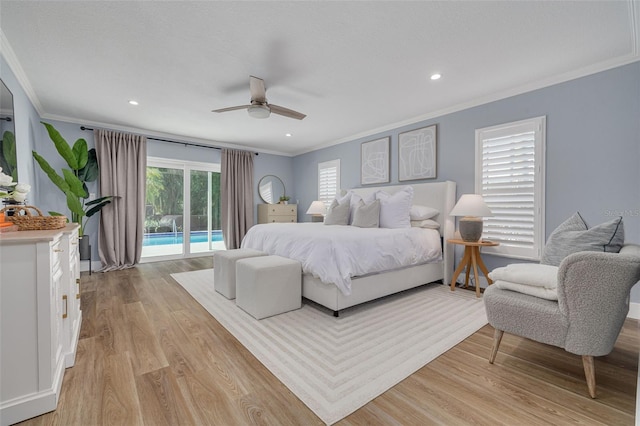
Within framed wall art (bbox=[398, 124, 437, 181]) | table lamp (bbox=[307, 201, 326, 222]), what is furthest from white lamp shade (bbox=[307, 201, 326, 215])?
framed wall art (bbox=[398, 124, 437, 181])

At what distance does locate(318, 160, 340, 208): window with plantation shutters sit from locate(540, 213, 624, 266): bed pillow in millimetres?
4037

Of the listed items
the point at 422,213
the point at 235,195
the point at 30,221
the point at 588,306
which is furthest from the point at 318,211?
the point at 588,306

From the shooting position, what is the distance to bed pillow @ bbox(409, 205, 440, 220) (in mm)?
3865

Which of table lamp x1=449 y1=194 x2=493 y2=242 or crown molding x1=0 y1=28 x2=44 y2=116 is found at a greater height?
crown molding x1=0 y1=28 x2=44 y2=116

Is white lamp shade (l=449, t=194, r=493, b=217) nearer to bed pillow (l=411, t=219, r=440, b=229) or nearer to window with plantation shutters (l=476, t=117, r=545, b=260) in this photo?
window with plantation shutters (l=476, t=117, r=545, b=260)

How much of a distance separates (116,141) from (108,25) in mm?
3179

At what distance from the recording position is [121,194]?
15.5ft

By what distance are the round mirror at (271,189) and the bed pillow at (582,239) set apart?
218 inches

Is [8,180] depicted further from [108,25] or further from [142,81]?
[142,81]

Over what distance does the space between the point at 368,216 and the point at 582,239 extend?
7.32 feet

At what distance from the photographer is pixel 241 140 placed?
5.77 meters

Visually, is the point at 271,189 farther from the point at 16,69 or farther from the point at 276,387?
the point at 276,387

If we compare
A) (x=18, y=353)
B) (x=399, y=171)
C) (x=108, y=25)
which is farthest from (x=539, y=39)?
(x=18, y=353)

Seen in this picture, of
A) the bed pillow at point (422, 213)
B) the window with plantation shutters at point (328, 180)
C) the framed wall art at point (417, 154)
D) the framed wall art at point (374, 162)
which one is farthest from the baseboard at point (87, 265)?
the framed wall art at point (417, 154)
